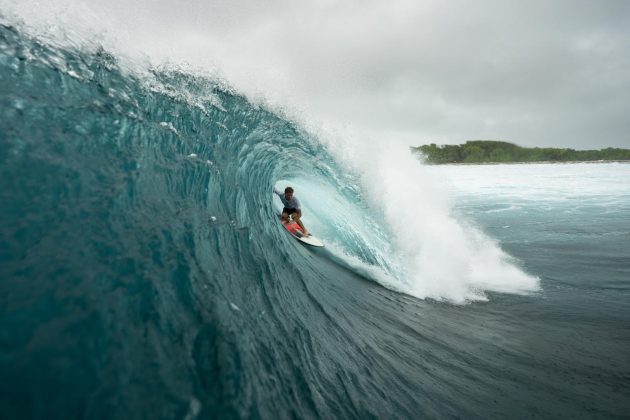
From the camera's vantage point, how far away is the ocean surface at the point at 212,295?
6.47 ft

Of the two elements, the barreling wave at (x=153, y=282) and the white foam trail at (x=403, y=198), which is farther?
the white foam trail at (x=403, y=198)

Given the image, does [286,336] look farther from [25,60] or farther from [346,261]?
[346,261]

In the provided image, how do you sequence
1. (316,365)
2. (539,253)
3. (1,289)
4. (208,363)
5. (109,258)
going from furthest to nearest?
(539,253) → (316,365) → (109,258) → (208,363) → (1,289)

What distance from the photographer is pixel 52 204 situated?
2.70m

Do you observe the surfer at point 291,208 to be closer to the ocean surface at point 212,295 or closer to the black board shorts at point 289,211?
the black board shorts at point 289,211

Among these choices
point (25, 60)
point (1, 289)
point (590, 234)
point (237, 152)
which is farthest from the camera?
point (590, 234)

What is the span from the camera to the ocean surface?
1.97 m

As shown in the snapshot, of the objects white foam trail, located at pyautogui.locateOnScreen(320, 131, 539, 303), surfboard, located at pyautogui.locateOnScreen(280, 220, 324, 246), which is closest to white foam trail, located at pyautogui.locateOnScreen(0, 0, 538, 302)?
white foam trail, located at pyautogui.locateOnScreen(320, 131, 539, 303)

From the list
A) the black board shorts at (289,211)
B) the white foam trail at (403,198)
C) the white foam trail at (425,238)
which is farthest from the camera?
the black board shorts at (289,211)

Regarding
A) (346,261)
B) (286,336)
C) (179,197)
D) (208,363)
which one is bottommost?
(346,261)

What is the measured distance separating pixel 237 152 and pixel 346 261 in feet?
12.9

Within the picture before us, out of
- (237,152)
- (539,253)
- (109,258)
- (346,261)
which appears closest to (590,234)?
(539,253)

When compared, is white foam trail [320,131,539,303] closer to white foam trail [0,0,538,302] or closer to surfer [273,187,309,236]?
white foam trail [0,0,538,302]

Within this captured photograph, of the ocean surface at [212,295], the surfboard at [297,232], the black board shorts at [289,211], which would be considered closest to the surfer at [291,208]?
the black board shorts at [289,211]
